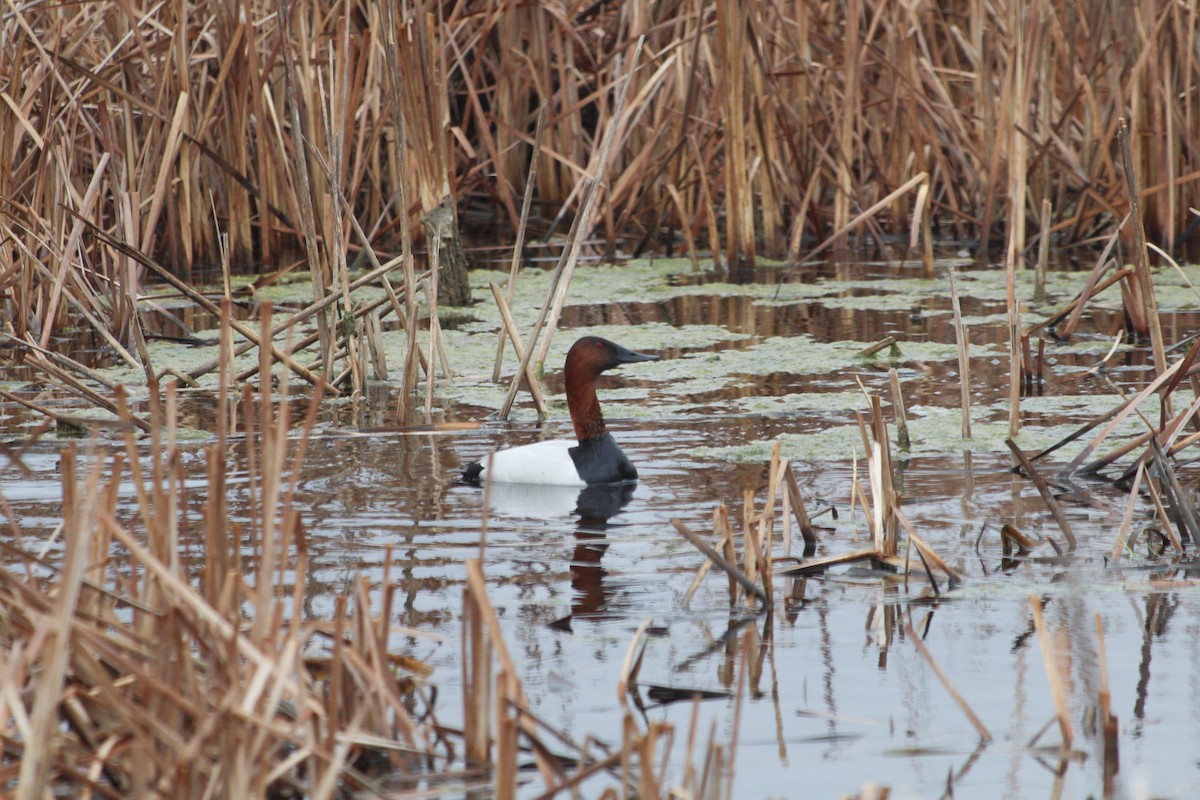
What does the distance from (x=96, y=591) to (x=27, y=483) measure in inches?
113

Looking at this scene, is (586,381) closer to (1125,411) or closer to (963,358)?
(963,358)

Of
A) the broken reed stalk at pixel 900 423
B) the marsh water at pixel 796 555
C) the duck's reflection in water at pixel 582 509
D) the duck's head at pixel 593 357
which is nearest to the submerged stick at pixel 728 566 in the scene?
the marsh water at pixel 796 555

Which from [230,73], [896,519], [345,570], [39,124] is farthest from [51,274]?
[896,519]

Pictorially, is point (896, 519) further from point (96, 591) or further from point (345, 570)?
point (96, 591)

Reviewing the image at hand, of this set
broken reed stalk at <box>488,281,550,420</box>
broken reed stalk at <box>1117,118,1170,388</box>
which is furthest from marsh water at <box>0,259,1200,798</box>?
broken reed stalk at <box>1117,118,1170,388</box>

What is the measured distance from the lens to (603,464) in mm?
5422

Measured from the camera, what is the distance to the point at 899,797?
2.60 meters

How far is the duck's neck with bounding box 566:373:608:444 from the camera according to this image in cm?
570

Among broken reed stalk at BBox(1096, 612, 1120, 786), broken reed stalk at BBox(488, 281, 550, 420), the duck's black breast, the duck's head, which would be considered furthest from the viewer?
broken reed stalk at BBox(488, 281, 550, 420)

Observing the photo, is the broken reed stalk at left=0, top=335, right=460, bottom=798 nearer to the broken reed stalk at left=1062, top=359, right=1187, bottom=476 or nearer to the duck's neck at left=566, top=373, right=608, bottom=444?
the broken reed stalk at left=1062, top=359, right=1187, bottom=476

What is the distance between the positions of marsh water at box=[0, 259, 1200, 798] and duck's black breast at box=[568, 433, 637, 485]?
91 millimetres

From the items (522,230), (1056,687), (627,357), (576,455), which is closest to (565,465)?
(576,455)

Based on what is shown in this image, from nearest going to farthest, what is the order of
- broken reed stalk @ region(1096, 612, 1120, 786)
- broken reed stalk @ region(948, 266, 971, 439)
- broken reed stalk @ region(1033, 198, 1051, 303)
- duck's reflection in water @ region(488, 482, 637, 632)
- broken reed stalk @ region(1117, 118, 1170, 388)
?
broken reed stalk @ region(1096, 612, 1120, 786) < duck's reflection in water @ region(488, 482, 637, 632) < broken reed stalk @ region(1117, 118, 1170, 388) < broken reed stalk @ region(948, 266, 971, 439) < broken reed stalk @ region(1033, 198, 1051, 303)

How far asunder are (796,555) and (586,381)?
1.75 metres
